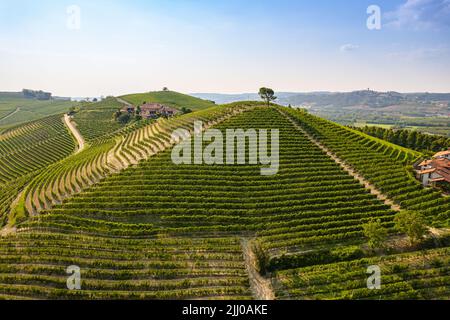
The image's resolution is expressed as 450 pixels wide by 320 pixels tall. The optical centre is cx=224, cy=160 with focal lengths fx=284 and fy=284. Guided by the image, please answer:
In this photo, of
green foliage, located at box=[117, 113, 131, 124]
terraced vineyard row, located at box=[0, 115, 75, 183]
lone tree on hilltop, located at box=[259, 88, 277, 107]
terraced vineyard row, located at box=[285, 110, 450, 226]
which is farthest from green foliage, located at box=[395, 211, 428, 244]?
green foliage, located at box=[117, 113, 131, 124]

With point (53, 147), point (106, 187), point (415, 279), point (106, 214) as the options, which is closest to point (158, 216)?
point (106, 214)

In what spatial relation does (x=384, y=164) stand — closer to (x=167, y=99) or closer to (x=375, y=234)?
(x=375, y=234)

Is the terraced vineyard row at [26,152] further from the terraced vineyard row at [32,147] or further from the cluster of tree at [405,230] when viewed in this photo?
the cluster of tree at [405,230]

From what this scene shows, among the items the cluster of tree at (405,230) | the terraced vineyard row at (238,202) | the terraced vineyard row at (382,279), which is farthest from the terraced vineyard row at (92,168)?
the cluster of tree at (405,230)

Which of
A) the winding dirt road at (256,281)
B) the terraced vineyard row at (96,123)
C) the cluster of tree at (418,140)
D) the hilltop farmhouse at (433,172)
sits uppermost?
the terraced vineyard row at (96,123)

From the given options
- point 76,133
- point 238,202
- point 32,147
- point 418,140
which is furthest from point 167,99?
point 238,202
